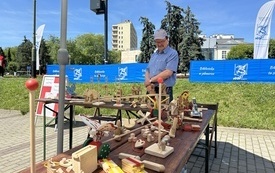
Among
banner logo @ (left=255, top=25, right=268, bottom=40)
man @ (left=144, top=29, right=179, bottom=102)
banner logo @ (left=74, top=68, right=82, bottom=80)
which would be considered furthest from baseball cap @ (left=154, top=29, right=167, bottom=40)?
banner logo @ (left=74, top=68, right=82, bottom=80)

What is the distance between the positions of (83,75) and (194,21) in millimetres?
19576

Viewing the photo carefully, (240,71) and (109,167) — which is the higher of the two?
(240,71)

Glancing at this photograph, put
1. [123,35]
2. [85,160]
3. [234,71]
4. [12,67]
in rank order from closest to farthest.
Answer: [85,160] → [234,71] → [12,67] → [123,35]

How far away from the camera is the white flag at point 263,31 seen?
34.2 feet

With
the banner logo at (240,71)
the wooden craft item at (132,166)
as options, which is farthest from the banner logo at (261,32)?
the wooden craft item at (132,166)

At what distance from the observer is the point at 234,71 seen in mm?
9570

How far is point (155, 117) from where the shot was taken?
2176 mm

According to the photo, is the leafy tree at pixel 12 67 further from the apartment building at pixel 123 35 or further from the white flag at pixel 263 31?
the apartment building at pixel 123 35

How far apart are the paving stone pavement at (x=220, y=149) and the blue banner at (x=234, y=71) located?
441 centimetres

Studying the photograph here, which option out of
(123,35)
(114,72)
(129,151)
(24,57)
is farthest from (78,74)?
(123,35)

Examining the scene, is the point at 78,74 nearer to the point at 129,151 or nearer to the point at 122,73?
the point at 122,73

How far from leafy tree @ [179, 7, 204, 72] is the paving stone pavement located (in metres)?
21.4

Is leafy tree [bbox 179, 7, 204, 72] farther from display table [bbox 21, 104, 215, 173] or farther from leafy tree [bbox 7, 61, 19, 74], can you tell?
leafy tree [bbox 7, 61, 19, 74]

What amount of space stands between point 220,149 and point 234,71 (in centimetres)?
604
